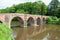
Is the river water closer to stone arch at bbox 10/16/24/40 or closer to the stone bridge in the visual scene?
stone arch at bbox 10/16/24/40

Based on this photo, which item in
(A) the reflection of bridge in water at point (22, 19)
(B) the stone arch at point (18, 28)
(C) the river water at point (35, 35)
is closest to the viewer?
(C) the river water at point (35, 35)

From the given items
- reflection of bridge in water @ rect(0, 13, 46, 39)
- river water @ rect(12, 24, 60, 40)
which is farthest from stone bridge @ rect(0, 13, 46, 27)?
river water @ rect(12, 24, 60, 40)

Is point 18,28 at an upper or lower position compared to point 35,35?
lower

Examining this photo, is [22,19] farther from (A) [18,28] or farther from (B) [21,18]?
(A) [18,28]

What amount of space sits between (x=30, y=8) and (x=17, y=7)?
9.26 meters

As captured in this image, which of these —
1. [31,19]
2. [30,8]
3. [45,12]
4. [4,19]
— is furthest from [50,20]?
[4,19]

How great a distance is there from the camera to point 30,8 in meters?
63.6

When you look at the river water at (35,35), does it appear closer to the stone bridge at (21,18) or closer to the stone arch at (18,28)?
the stone arch at (18,28)

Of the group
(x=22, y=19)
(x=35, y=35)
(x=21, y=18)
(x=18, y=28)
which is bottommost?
(x=18, y=28)

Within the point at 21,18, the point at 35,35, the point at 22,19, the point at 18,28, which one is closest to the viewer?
the point at 35,35

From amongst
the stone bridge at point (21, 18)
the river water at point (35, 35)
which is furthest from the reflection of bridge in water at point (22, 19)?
the river water at point (35, 35)

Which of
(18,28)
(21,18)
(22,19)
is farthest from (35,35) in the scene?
(22,19)

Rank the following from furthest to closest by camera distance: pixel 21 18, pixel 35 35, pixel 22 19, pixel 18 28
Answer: pixel 22 19 → pixel 21 18 → pixel 18 28 → pixel 35 35

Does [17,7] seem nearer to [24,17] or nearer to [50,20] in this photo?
[50,20]
